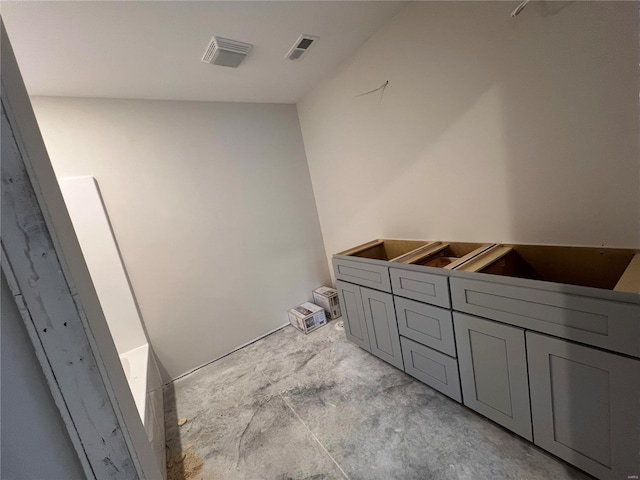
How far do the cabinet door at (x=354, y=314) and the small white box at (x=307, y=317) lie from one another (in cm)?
52

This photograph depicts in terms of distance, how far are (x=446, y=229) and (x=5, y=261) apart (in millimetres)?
2167

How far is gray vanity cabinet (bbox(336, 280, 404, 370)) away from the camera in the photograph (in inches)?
74.2

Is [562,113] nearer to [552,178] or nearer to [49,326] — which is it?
[552,178]

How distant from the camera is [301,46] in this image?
1.92 m

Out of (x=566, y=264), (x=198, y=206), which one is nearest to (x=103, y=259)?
(x=198, y=206)

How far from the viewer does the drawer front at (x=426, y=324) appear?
1505 mm

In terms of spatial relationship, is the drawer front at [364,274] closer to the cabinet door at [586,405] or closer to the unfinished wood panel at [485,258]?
the unfinished wood panel at [485,258]

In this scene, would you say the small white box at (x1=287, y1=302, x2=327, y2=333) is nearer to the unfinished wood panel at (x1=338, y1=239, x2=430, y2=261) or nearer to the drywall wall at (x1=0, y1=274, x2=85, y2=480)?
the unfinished wood panel at (x1=338, y1=239, x2=430, y2=261)

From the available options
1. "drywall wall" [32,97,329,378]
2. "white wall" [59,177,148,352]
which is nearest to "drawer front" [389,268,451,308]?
"drywall wall" [32,97,329,378]

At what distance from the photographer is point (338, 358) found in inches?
88.4

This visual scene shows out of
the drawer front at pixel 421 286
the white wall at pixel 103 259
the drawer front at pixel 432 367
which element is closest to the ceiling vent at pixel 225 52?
the white wall at pixel 103 259

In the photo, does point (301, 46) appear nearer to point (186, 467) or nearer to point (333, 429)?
point (333, 429)

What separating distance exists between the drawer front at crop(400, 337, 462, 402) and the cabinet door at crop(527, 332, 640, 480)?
15.4 inches

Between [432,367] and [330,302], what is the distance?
1388mm
